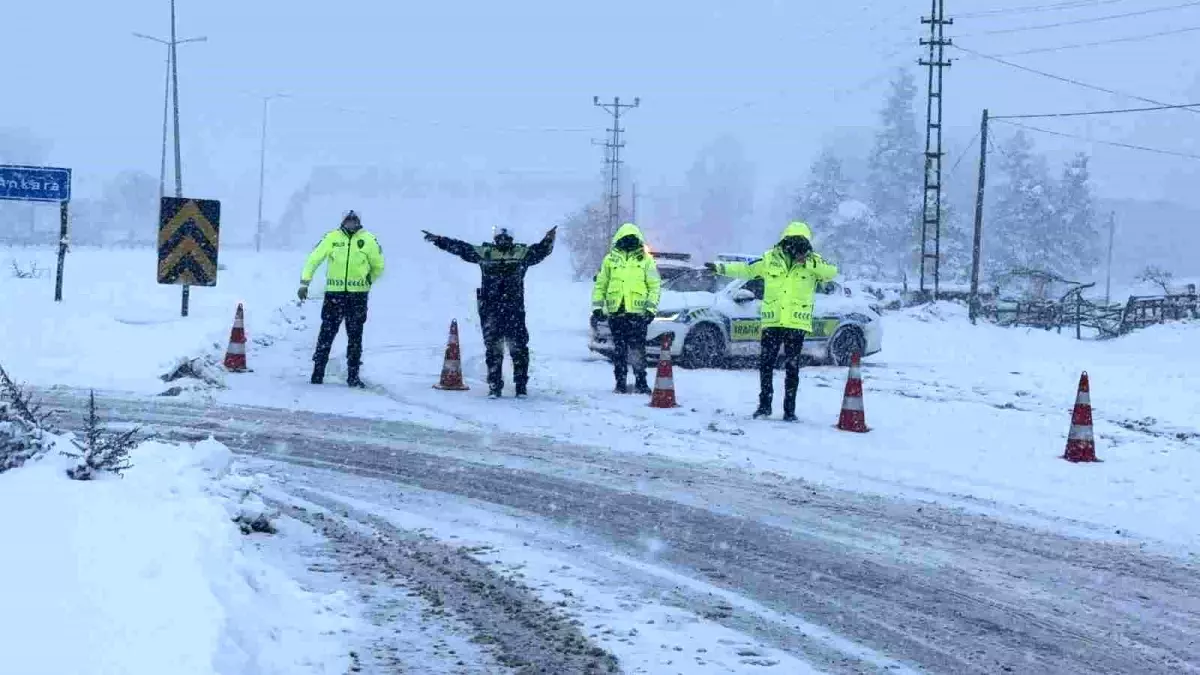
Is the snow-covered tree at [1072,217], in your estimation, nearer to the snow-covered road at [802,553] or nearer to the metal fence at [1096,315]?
the metal fence at [1096,315]

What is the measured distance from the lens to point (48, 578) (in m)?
4.77

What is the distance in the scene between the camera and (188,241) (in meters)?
19.0

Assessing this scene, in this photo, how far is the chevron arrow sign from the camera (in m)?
18.9

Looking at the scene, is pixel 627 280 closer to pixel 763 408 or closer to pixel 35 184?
pixel 763 408

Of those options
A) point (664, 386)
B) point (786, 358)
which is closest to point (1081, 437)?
point (786, 358)

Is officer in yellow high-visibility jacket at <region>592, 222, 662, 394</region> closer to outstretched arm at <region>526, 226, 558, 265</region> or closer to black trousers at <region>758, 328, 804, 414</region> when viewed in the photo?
outstretched arm at <region>526, 226, 558, 265</region>

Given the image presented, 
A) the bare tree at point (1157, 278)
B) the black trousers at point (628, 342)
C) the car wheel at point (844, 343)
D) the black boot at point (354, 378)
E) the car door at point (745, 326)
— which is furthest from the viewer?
the bare tree at point (1157, 278)

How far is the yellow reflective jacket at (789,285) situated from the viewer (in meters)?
13.3

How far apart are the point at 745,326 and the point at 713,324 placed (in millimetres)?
521

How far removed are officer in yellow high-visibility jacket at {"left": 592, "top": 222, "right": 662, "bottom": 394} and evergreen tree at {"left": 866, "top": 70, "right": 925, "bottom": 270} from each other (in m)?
82.4

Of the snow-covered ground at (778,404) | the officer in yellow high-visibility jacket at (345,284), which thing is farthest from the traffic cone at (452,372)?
the officer in yellow high-visibility jacket at (345,284)

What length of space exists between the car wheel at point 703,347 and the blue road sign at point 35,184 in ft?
30.6

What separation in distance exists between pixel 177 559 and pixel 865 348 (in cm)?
1733

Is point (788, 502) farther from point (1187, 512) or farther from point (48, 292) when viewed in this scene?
point (48, 292)
